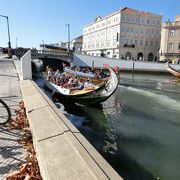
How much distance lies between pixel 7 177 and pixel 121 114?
1313 centimetres

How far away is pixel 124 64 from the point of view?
2014 inches

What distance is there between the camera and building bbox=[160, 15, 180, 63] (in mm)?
61312

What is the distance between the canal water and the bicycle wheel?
425cm

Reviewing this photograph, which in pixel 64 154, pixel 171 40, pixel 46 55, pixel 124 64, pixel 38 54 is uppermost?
pixel 171 40

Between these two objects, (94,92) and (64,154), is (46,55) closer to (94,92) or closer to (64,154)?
(94,92)

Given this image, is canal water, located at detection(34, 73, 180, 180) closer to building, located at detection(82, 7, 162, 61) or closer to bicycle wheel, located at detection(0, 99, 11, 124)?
bicycle wheel, located at detection(0, 99, 11, 124)

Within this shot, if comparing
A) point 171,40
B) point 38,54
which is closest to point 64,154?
point 38,54

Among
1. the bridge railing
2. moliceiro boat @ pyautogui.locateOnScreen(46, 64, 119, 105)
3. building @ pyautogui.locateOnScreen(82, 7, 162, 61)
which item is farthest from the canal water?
building @ pyautogui.locateOnScreen(82, 7, 162, 61)

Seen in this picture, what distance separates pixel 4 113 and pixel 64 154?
335 centimetres

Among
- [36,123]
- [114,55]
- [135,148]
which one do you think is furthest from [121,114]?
[114,55]

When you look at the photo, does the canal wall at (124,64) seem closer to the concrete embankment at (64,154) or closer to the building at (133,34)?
the building at (133,34)

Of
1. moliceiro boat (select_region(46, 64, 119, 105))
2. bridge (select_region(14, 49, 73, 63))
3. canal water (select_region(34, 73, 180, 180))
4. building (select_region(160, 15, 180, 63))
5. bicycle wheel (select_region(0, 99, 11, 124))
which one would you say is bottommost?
canal water (select_region(34, 73, 180, 180))

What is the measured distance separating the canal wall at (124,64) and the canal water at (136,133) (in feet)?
97.3

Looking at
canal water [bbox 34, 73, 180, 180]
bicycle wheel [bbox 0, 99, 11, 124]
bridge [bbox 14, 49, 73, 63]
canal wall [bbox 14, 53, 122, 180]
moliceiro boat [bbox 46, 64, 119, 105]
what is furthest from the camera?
bridge [bbox 14, 49, 73, 63]
